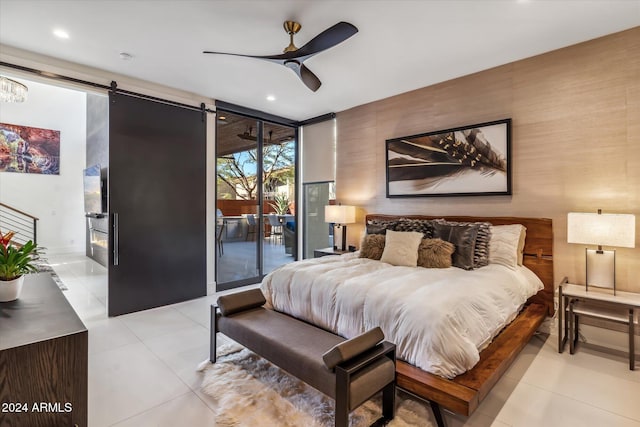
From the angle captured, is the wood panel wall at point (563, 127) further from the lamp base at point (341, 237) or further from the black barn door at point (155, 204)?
the black barn door at point (155, 204)

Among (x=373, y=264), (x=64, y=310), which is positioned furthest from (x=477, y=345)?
(x=64, y=310)

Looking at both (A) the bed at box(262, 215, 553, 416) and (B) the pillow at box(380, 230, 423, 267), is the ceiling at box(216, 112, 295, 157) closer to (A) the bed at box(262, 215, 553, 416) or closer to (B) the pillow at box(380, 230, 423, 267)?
(A) the bed at box(262, 215, 553, 416)

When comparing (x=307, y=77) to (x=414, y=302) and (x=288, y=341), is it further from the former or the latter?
(x=288, y=341)

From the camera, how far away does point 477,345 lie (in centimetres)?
202

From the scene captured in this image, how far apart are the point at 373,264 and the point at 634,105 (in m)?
2.72

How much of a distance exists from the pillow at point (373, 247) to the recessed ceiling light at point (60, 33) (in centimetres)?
359

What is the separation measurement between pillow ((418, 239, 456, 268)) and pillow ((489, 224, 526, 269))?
43 centimetres

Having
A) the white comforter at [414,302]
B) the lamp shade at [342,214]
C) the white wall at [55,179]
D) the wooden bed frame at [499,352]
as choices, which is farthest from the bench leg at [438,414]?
the white wall at [55,179]

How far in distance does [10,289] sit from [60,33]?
2.54m

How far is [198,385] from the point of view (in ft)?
7.57

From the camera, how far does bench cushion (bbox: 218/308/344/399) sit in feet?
5.93

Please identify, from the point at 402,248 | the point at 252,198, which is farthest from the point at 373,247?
the point at 252,198

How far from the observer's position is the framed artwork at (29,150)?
23.0ft

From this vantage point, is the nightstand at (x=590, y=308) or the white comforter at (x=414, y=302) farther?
the nightstand at (x=590, y=308)
